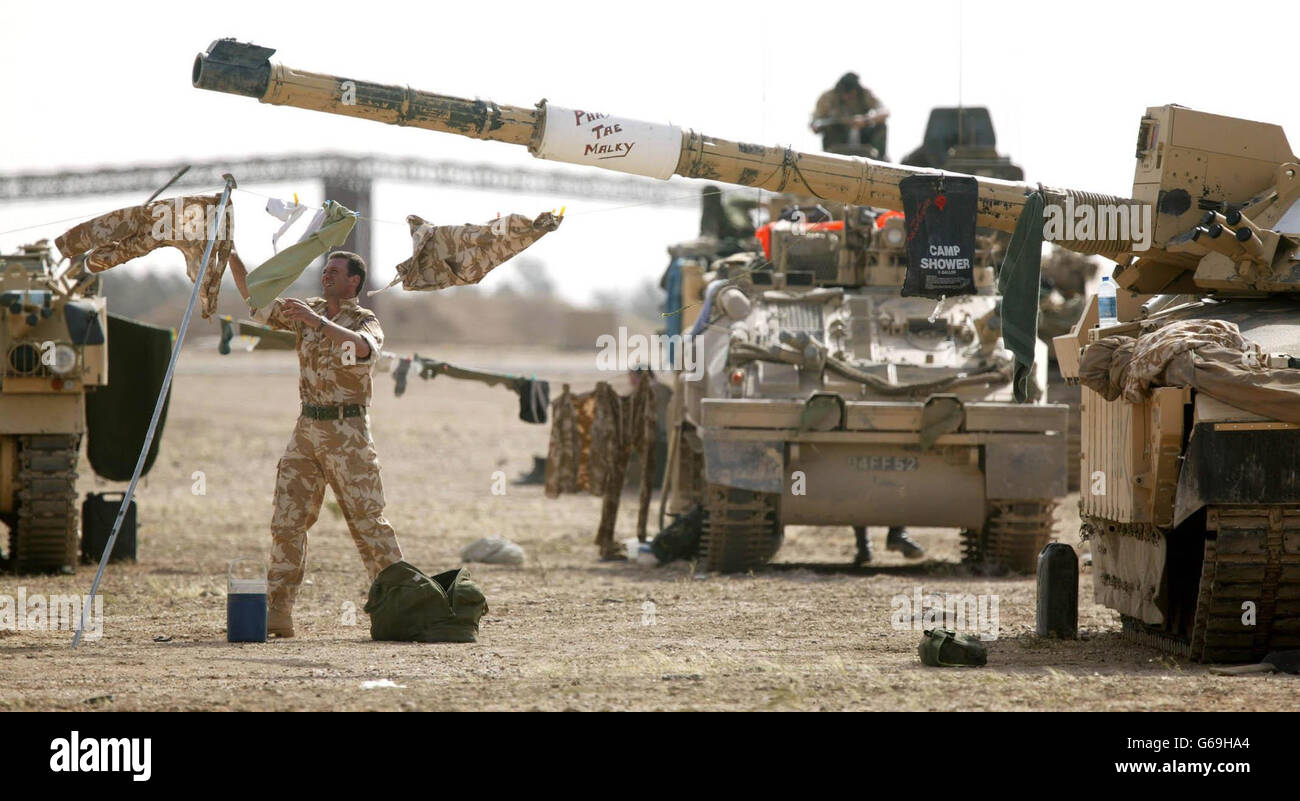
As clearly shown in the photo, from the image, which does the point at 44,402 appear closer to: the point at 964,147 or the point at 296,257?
the point at 296,257

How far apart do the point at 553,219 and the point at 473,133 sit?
612mm

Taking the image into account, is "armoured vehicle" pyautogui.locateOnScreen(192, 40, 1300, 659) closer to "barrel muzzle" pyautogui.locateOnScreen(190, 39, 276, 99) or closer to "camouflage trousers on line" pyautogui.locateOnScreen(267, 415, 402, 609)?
"barrel muzzle" pyautogui.locateOnScreen(190, 39, 276, 99)

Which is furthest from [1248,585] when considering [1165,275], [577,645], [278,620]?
[278,620]

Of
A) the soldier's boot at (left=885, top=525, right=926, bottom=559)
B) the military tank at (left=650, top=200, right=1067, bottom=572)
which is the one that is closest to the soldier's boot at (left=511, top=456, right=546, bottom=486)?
the soldier's boot at (left=885, top=525, right=926, bottom=559)

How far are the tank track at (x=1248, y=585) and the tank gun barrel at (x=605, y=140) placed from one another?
1.99 metres

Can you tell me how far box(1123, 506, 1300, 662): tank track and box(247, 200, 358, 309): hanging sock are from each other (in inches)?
180

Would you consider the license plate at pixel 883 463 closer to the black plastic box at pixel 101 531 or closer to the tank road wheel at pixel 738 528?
the tank road wheel at pixel 738 528

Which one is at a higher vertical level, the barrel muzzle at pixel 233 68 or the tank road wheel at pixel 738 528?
the barrel muzzle at pixel 233 68

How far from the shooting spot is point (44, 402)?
12406 millimetres

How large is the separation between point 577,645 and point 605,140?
256 cm

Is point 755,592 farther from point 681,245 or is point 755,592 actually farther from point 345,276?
point 681,245

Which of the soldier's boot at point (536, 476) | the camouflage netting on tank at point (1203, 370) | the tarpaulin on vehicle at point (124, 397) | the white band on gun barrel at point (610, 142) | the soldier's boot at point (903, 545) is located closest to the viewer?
the camouflage netting on tank at point (1203, 370)

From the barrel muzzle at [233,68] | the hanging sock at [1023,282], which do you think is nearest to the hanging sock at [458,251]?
the barrel muzzle at [233,68]

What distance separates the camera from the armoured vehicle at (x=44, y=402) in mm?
12164
